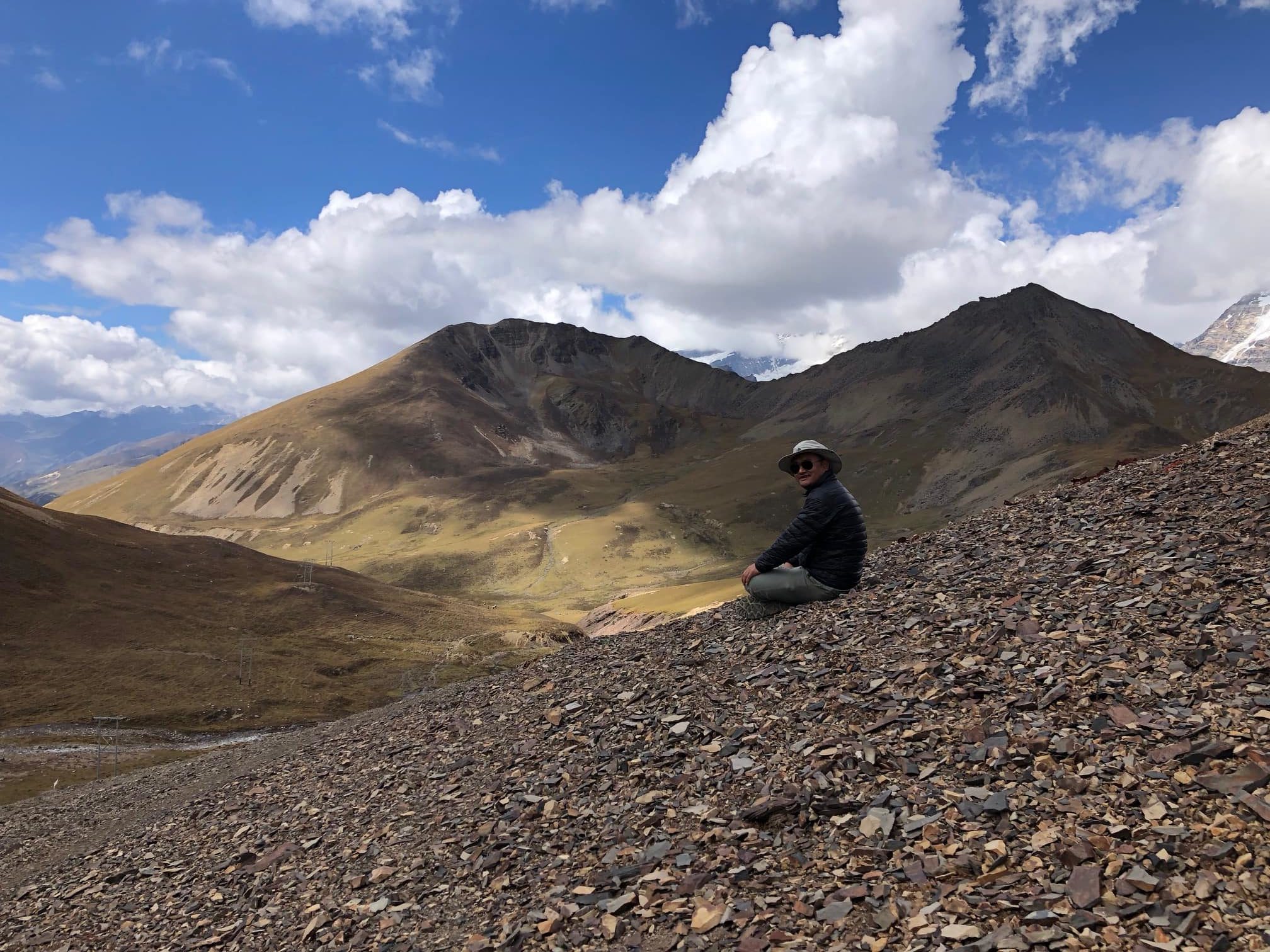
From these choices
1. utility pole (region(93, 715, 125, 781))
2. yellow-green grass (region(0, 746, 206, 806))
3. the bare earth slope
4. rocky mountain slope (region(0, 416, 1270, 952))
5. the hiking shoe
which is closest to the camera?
rocky mountain slope (region(0, 416, 1270, 952))

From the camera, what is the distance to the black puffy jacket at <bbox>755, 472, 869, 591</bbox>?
14.1m

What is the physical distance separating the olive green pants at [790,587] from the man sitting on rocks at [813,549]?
0.01 meters

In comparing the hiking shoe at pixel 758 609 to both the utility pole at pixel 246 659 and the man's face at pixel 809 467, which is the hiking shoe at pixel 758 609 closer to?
the man's face at pixel 809 467

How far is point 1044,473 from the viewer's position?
150500 mm

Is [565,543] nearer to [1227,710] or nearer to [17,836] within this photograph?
[17,836]

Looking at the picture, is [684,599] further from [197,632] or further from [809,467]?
[809,467]

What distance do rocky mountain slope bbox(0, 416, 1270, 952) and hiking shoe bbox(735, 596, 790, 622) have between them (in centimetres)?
52

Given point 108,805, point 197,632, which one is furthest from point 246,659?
point 108,805

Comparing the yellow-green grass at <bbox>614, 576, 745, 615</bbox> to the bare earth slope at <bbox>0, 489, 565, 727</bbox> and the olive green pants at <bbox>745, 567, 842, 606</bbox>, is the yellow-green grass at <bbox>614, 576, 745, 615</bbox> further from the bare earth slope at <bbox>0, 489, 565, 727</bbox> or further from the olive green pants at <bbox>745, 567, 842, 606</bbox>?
the olive green pants at <bbox>745, 567, 842, 606</bbox>

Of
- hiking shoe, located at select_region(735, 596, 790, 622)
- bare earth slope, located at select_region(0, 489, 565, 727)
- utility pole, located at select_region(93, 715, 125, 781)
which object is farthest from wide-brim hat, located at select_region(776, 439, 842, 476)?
bare earth slope, located at select_region(0, 489, 565, 727)

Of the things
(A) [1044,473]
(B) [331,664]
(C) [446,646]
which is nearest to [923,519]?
(A) [1044,473]

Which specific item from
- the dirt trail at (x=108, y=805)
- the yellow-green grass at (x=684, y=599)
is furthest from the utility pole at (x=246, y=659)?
the yellow-green grass at (x=684, y=599)

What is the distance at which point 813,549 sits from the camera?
50.3 ft

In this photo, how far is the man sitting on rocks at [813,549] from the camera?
1423cm
